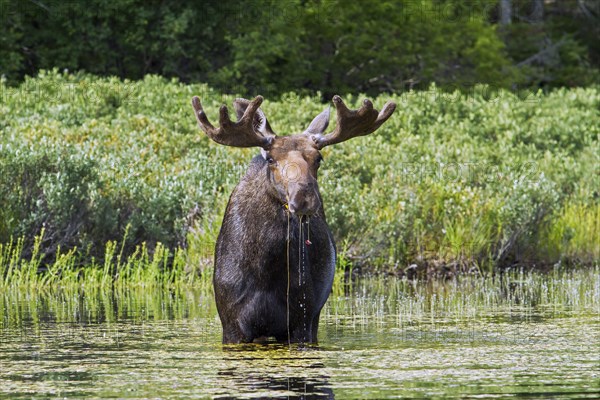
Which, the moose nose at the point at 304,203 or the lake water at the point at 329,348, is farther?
the moose nose at the point at 304,203

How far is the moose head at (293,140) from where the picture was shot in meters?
9.45

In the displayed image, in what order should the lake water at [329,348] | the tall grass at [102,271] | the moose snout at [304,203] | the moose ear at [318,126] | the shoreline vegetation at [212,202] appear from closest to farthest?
the lake water at [329,348] → the moose snout at [304,203] → the moose ear at [318,126] → the tall grass at [102,271] → the shoreline vegetation at [212,202]

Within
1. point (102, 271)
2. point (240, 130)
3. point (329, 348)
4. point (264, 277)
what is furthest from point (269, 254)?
point (102, 271)

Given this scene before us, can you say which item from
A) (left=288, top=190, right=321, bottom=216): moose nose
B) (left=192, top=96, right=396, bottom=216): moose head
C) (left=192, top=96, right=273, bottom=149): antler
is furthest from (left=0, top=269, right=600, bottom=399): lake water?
(left=192, top=96, right=273, bottom=149): antler

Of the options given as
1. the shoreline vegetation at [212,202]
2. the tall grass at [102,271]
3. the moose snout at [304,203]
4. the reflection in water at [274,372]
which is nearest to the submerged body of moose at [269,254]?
the reflection in water at [274,372]

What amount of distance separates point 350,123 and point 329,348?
1755 millimetres

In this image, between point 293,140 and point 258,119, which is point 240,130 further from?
point 293,140

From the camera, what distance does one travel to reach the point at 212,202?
1722 cm

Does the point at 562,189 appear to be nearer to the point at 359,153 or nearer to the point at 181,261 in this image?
the point at 359,153

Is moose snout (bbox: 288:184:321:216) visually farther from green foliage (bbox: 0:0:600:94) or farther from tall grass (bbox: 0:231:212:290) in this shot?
green foliage (bbox: 0:0:600:94)

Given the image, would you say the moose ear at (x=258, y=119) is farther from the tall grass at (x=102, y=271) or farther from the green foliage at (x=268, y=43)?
the green foliage at (x=268, y=43)

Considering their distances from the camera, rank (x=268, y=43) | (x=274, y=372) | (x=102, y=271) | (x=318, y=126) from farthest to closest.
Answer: (x=268, y=43) < (x=102, y=271) < (x=318, y=126) < (x=274, y=372)

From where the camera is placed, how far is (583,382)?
26.5ft

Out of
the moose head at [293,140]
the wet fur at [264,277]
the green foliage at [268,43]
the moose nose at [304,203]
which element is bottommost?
the wet fur at [264,277]
